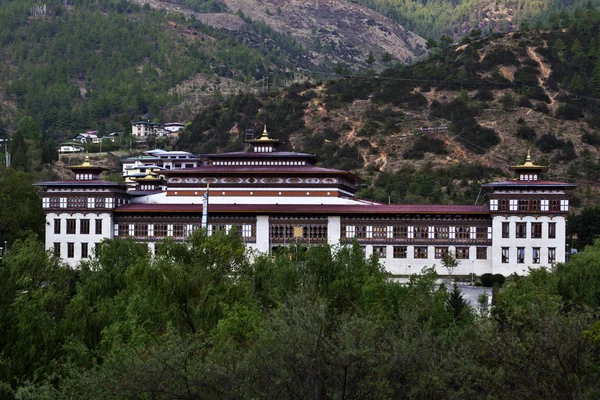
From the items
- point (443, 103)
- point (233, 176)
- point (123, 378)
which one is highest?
point (443, 103)

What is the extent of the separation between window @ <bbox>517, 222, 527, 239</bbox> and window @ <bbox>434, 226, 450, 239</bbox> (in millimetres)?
5140

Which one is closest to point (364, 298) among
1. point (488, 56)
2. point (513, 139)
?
point (513, 139)

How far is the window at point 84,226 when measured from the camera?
3275 inches

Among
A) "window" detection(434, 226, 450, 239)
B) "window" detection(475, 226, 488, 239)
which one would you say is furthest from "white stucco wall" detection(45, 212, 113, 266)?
"window" detection(475, 226, 488, 239)

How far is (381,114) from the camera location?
14450cm

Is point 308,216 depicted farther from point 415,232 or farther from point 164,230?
point 164,230

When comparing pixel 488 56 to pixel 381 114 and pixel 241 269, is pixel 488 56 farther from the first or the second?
pixel 241 269

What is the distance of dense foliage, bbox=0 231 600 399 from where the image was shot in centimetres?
2817

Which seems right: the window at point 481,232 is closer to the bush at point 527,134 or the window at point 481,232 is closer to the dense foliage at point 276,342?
the dense foliage at point 276,342

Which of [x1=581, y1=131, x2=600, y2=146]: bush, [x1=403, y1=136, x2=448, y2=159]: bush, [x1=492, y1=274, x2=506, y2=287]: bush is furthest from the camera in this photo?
[x1=403, y1=136, x2=448, y2=159]: bush

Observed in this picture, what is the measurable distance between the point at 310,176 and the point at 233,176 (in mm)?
6167

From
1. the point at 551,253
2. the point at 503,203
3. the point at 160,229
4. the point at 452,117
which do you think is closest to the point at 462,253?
the point at 503,203

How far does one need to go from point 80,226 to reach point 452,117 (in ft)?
228

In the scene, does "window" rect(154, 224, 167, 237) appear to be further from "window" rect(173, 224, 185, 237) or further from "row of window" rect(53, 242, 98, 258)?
"row of window" rect(53, 242, 98, 258)
